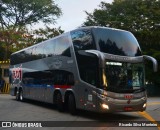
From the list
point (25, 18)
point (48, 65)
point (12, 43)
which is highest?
point (25, 18)

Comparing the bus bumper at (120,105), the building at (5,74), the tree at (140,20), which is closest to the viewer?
the bus bumper at (120,105)

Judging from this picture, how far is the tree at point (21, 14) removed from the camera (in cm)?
4628

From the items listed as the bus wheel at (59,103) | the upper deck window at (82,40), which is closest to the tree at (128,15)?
the bus wheel at (59,103)

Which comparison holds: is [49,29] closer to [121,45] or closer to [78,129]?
[121,45]

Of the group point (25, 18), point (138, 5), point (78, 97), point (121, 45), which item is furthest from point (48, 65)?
point (25, 18)

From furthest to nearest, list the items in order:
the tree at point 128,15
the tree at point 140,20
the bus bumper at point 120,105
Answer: the tree at point 128,15 < the tree at point 140,20 < the bus bumper at point 120,105

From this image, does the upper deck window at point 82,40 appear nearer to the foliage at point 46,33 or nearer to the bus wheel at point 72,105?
the bus wheel at point 72,105

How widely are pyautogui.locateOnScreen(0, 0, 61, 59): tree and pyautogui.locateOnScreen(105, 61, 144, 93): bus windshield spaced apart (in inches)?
1297

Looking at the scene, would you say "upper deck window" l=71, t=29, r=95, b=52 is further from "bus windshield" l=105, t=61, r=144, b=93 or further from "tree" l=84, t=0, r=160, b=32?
"tree" l=84, t=0, r=160, b=32

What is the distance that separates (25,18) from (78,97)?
33112mm

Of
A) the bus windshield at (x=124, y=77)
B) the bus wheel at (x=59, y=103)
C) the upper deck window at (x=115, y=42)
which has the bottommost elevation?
the bus wheel at (x=59, y=103)

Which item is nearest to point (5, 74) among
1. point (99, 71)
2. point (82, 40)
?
point (82, 40)

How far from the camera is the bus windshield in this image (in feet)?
47.6

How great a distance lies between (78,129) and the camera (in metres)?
12.1
